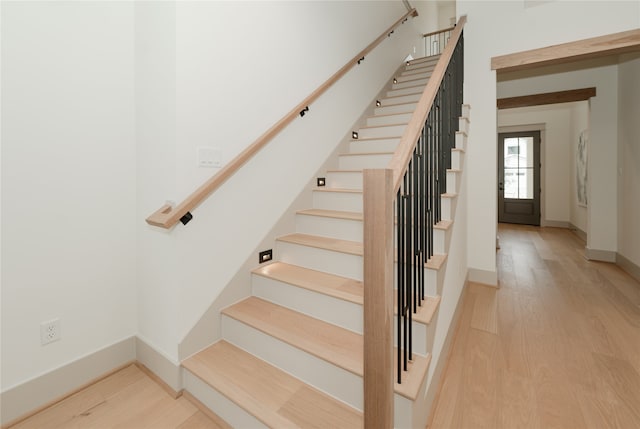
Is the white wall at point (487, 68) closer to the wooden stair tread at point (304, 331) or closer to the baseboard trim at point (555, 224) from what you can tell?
the wooden stair tread at point (304, 331)

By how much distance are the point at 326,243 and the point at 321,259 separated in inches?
5.5

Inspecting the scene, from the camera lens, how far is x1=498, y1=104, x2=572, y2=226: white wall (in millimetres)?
6594

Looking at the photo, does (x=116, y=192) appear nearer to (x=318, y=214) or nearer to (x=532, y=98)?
(x=318, y=214)

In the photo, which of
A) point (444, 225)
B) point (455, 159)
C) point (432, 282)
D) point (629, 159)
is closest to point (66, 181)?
point (432, 282)

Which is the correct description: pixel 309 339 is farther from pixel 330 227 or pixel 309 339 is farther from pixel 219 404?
pixel 330 227

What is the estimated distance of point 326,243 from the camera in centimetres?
217

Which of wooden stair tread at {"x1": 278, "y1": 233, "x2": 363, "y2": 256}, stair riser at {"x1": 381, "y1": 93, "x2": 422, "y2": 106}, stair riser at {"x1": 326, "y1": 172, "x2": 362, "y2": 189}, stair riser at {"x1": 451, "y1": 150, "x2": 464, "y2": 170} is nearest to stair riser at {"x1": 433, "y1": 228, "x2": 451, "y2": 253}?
wooden stair tread at {"x1": 278, "y1": 233, "x2": 363, "y2": 256}

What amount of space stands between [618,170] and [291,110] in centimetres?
442

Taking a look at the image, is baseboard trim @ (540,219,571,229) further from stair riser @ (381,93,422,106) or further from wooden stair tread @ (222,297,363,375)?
wooden stair tread @ (222,297,363,375)

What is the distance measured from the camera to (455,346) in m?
2.10

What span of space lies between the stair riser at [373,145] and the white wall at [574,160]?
4971mm

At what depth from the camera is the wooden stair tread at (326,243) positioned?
1989 mm

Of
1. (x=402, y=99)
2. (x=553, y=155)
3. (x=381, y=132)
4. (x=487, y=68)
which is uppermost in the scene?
(x=487, y=68)

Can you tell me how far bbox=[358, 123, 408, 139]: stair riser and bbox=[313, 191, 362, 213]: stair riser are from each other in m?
1.05
